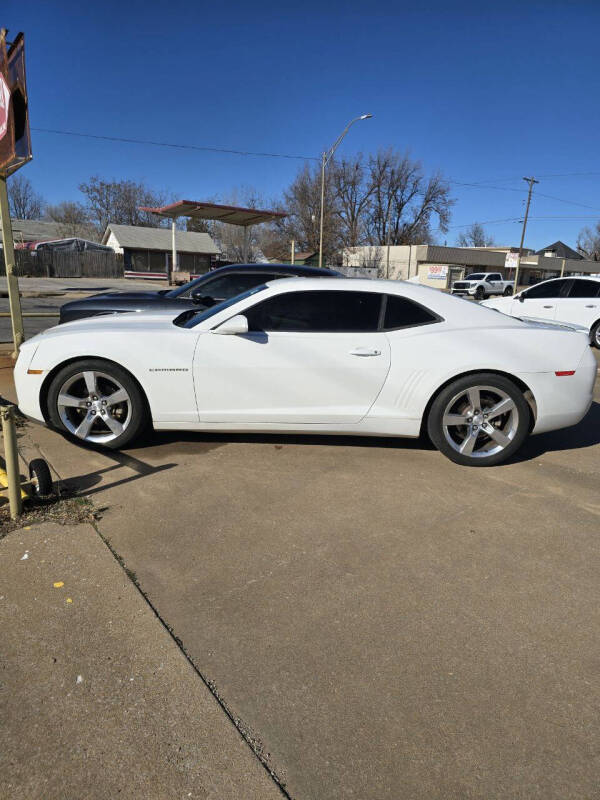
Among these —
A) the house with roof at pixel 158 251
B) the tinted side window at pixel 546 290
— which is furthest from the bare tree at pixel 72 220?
the tinted side window at pixel 546 290

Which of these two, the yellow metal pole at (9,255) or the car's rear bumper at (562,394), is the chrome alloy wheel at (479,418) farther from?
the yellow metal pole at (9,255)

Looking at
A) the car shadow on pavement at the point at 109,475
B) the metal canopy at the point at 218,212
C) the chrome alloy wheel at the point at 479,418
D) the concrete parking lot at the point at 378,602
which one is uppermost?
the metal canopy at the point at 218,212

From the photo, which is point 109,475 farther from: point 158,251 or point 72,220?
point 72,220

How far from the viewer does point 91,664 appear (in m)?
2.10

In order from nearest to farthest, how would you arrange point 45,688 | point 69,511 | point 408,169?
point 45,688 < point 69,511 < point 408,169

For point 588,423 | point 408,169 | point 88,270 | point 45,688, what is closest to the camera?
point 45,688

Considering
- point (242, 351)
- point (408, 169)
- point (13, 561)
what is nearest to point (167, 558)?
point (13, 561)

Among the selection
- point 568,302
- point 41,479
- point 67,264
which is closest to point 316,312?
point 41,479

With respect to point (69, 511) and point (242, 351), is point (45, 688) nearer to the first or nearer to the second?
→ point (69, 511)

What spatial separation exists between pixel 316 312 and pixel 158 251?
2148 inches

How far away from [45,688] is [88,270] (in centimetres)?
5038

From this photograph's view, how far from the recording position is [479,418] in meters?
4.19

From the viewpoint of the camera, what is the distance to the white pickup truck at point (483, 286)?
41.4 m

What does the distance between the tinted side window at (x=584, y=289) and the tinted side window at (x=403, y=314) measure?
9216 millimetres
